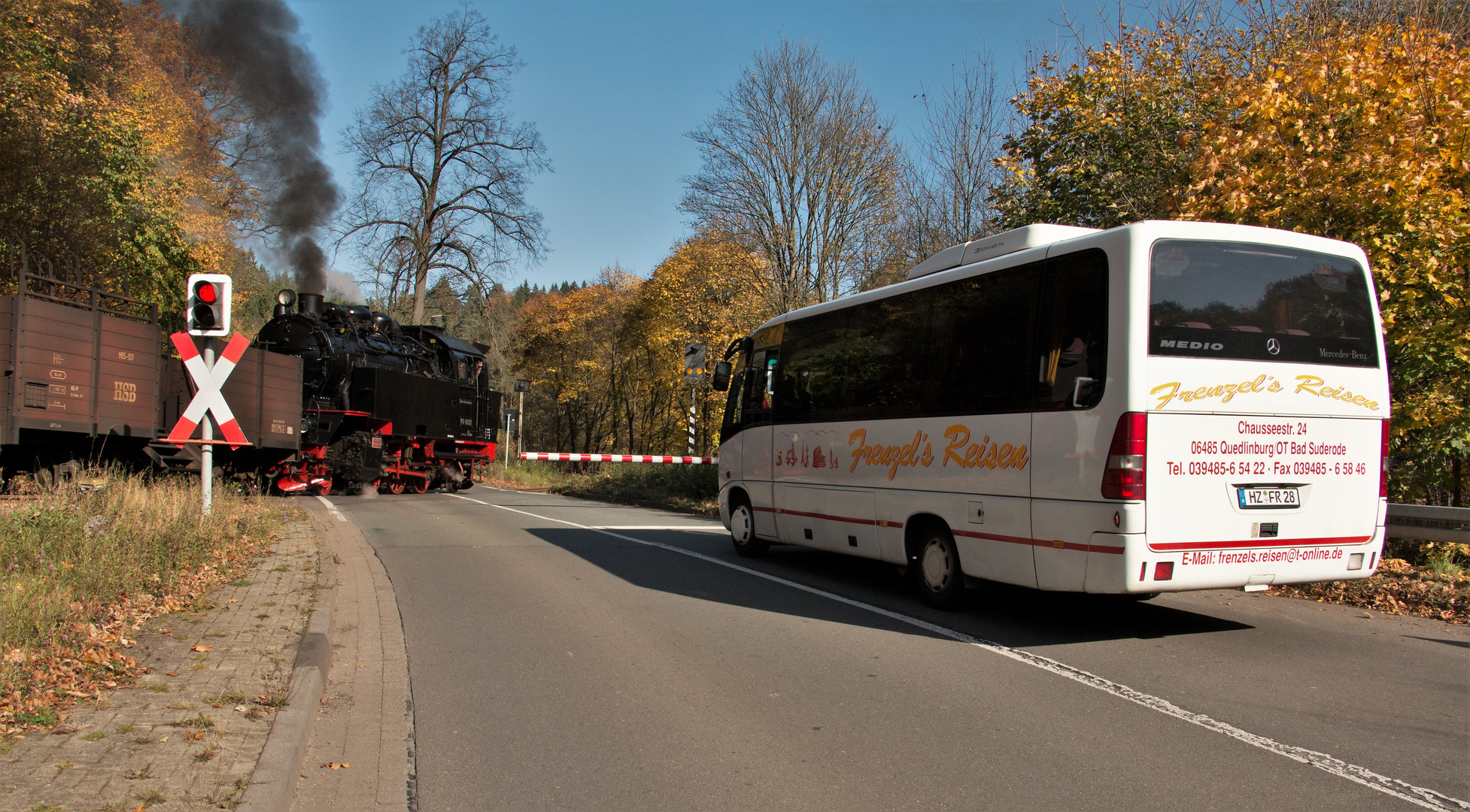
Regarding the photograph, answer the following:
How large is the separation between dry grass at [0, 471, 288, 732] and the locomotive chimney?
9.28m

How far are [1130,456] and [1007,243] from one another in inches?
95.0

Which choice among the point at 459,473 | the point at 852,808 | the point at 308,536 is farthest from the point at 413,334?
the point at 852,808

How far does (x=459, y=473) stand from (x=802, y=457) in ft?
56.3

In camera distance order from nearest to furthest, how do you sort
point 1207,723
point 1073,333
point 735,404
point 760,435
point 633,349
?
1. point 1207,723
2. point 1073,333
3. point 760,435
4. point 735,404
5. point 633,349

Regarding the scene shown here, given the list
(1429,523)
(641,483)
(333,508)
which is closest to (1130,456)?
(1429,523)

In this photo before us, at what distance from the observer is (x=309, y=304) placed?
20094 millimetres

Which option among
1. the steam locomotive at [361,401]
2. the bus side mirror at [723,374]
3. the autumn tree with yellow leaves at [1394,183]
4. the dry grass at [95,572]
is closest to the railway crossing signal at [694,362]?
the steam locomotive at [361,401]

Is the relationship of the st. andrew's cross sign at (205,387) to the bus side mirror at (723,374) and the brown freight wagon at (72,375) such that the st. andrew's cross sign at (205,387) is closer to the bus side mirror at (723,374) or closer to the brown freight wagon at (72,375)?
the brown freight wagon at (72,375)

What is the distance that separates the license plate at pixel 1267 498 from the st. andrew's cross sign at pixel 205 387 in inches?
348

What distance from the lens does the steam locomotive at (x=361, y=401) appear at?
758 inches

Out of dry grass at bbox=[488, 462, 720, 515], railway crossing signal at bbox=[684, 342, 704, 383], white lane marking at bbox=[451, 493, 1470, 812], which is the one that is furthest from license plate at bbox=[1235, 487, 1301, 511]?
railway crossing signal at bbox=[684, 342, 704, 383]

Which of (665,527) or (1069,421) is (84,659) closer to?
(1069,421)

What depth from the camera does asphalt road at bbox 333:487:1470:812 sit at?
3.89 meters

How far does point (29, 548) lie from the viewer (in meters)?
6.73
